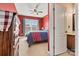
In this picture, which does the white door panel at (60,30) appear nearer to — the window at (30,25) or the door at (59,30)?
the door at (59,30)

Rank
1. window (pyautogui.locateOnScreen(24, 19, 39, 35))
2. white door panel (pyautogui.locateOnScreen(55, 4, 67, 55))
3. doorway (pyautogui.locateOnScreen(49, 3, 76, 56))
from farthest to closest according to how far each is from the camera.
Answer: white door panel (pyautogui.locateOnScreen(55, 4, 67, 55))
doorway (pyautogui.locateOnScreen(49, 3, 76, 56))
window (pyautogui.locateOnScreen(24, 19, 39, 35))

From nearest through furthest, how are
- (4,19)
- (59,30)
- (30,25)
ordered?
(4,19) → (30,25) → (59,30)

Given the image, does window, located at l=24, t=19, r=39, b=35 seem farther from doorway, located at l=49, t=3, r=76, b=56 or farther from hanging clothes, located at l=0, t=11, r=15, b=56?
doorway, located at l=49, t=3, r=76, b=56

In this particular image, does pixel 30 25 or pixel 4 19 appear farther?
pixel 30 25

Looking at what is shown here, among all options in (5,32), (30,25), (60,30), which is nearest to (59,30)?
(60,30)

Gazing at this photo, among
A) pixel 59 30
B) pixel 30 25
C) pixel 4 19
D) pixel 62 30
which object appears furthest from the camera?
pixel 59 30

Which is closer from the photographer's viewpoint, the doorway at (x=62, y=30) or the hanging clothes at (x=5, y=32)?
the hanging clothes at (x=5, y=32)

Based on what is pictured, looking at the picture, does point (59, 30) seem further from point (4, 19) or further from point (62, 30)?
point (4, 19)

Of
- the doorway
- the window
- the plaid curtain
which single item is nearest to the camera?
the plaid curtain

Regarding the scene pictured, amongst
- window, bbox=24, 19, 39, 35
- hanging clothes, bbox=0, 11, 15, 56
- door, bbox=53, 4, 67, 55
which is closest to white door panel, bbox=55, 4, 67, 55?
door, bbox=53, 4, 67, 55

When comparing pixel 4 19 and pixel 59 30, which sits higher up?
pixel 4 19

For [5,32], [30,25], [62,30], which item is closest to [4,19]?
[5,32]

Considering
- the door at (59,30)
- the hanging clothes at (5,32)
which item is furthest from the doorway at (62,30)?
the hanging clothes at (5,32)

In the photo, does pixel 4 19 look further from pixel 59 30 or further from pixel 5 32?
pixel 59 30
